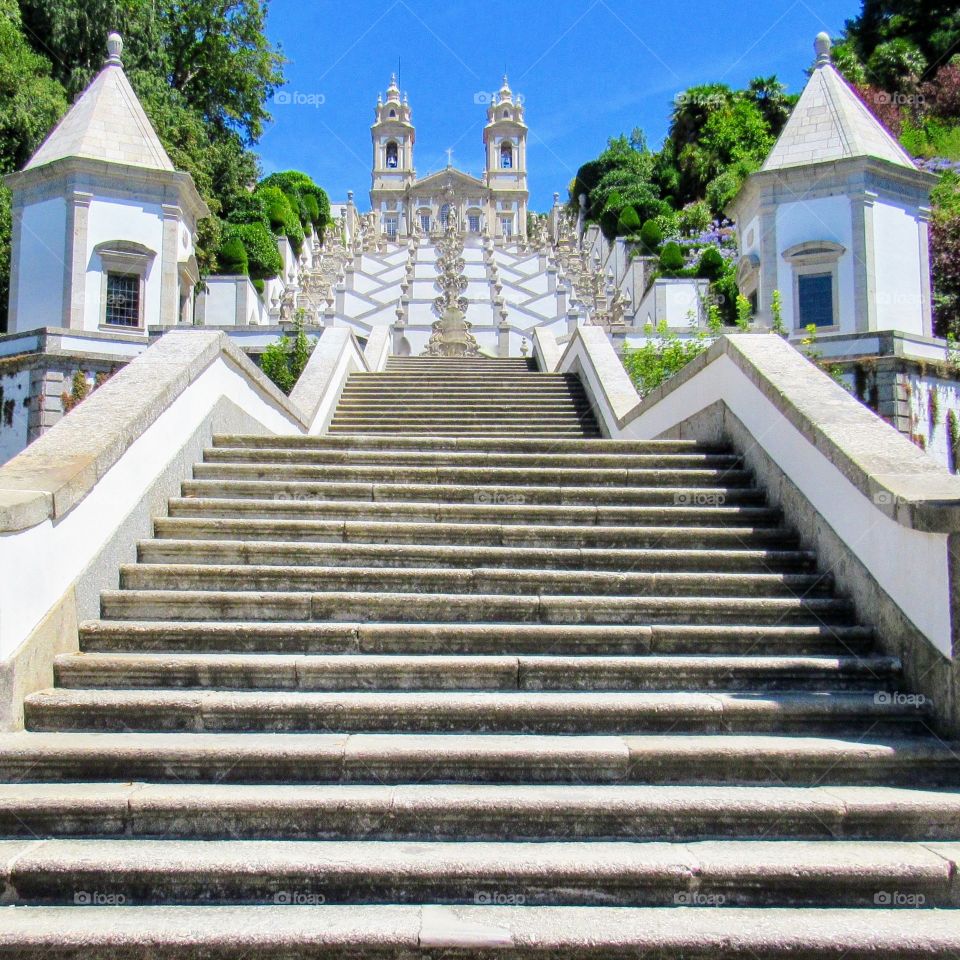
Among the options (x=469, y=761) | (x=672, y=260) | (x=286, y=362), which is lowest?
(x=469, y=761)

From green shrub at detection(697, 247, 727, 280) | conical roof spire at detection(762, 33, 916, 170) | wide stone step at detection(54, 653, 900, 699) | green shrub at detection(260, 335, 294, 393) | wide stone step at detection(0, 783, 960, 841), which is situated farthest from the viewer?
green shrub at detection(697, 247, 727, 280)

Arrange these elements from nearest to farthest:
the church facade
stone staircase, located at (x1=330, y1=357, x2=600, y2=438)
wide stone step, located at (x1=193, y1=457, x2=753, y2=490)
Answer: wide stone step, located at (x1=193, y1=457, x2=753, y2=490), stone staircase, located at (x1=330, y1=357, x2=600, y2=438), the church facade

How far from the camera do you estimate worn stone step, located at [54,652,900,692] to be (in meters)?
3.91

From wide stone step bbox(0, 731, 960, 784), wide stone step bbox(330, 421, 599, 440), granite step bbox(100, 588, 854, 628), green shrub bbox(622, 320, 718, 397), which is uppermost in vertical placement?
green shrub bbox(622, 320, 718, 397)

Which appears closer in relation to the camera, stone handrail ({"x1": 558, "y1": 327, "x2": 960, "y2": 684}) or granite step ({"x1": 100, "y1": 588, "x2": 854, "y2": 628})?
stone handrail ({"x1": 558, "y1": 327, "x2": 960, "y2": 684})

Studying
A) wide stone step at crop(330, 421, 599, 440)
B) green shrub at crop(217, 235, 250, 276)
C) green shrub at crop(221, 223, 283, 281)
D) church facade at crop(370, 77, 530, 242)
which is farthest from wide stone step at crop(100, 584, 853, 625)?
church facade at crop(370, 77, 530, 242)

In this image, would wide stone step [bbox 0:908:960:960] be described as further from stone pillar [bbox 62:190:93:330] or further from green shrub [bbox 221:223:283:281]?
green shrub [bbox 221:223:283:281]

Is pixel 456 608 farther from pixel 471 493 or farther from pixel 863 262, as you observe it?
pixel 863 262

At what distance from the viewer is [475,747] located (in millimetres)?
3408

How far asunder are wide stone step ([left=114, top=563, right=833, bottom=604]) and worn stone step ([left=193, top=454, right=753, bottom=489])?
1.39 m

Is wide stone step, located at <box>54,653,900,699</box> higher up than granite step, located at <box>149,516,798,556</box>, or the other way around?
granite step, located at <box>149,516,798,556</box>

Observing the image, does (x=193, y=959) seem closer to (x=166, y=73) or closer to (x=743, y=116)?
(x=166, y=73)

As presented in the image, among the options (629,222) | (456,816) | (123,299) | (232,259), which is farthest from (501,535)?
(629,222)

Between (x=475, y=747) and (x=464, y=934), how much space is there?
0.86 metres
